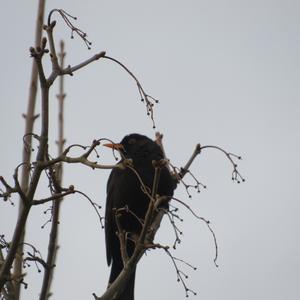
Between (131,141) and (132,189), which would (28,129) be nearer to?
(132,189)

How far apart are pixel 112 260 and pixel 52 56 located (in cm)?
360

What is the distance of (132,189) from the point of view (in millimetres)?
5277

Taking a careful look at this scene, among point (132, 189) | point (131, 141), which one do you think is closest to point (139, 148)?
point (131, 141)

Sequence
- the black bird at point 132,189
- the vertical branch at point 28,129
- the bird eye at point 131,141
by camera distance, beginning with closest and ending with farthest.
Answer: the vertical branch at point 28,129, the black bird at point 132,189, the bird eye at point 131,141

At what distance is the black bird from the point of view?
17.0 feet

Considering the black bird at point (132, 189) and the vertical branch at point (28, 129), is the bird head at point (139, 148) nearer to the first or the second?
the black bird at point (132, 189)

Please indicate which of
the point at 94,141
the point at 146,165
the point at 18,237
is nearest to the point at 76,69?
the point at 94,141

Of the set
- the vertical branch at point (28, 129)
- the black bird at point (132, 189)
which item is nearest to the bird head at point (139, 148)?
the black bird at point (132, 189)

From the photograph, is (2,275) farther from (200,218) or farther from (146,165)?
(146,165)

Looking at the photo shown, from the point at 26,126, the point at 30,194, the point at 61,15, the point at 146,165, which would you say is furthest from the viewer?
the point at 146,165

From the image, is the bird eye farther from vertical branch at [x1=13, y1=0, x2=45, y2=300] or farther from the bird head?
vertical branch at [x1=13, y1=0, x2=45, y2=300]

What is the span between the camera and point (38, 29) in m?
2.98

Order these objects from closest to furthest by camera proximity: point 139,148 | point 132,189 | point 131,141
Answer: point 132,189, point 139,148, point 131,141

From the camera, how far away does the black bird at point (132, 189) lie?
5.18 meters
